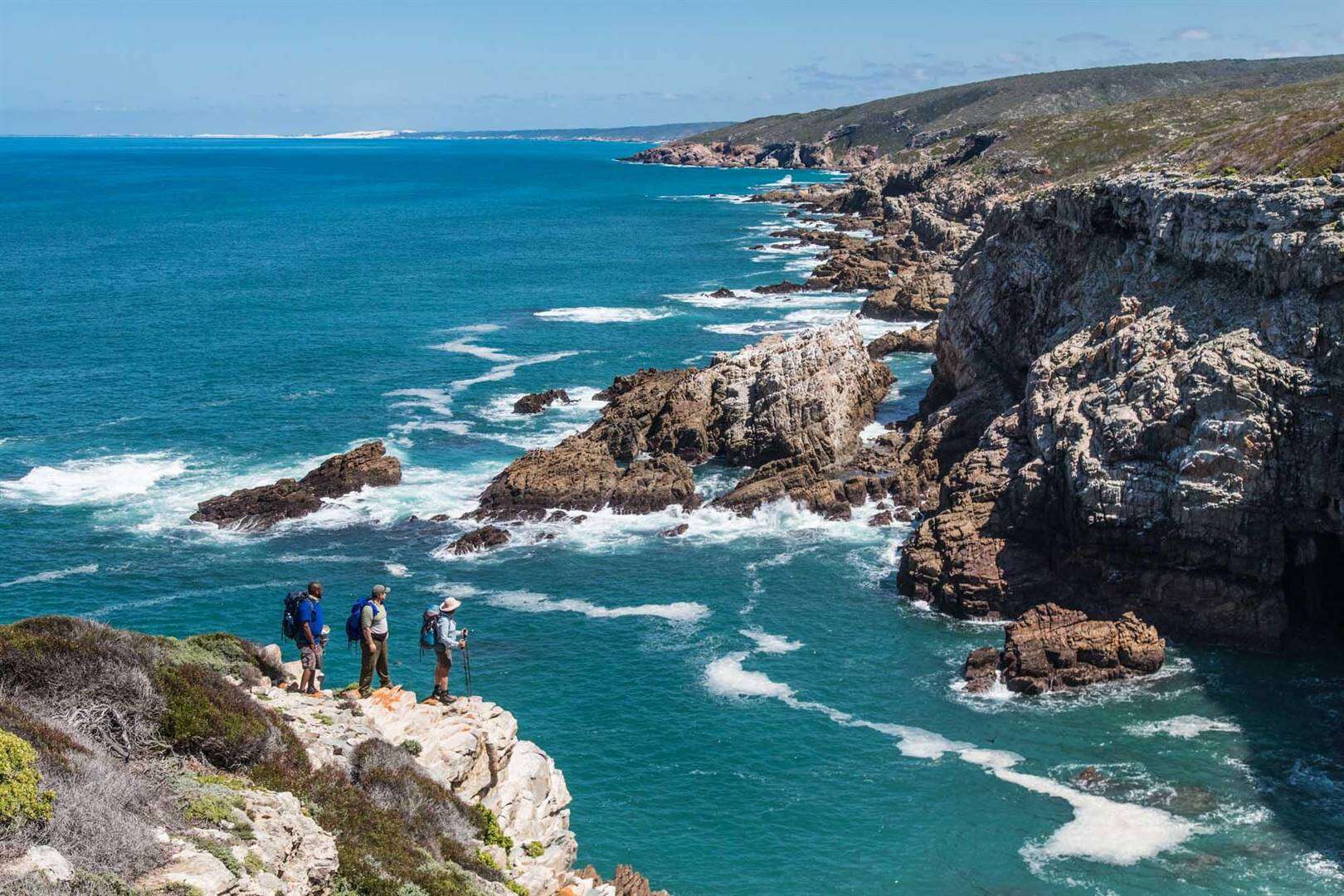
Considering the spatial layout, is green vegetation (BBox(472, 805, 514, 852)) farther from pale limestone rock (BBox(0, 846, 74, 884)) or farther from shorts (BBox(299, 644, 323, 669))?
pale limestone rock (BBox(0, 846, 74, 884))

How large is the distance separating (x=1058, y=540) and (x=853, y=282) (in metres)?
79.2

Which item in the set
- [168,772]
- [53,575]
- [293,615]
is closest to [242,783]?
[168,772]

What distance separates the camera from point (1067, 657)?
1706 inches

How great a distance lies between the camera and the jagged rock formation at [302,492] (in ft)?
201

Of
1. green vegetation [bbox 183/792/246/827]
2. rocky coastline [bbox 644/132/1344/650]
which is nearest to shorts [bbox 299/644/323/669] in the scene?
green vegetation [bbox 183/792/246/827]

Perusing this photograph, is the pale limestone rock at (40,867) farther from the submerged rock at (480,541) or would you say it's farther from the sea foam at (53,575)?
the sea foam at (53,575)

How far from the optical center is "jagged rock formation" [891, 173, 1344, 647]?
44250 mm

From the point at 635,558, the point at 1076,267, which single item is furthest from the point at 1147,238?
the point at 635,558

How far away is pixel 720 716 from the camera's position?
4216 centimetres

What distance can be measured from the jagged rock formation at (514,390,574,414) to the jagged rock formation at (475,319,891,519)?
6945 mm

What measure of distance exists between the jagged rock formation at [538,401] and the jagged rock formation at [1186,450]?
33.7 metres

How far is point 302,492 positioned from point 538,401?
21.5 m

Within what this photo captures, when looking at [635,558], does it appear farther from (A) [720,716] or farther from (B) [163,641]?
(B) [163,641]

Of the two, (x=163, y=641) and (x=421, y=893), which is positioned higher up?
(x=163, y=641)
